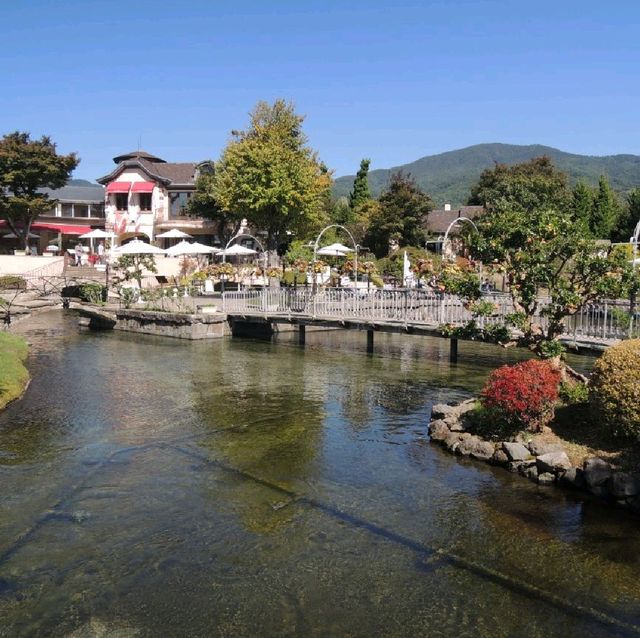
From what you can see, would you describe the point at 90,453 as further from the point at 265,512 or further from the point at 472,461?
the point at 472,461

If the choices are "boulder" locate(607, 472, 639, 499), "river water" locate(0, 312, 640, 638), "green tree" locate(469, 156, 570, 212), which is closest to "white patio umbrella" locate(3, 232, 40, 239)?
"green tree" locate(469, 156, 570, 212)

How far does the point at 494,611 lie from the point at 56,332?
93.1 ft

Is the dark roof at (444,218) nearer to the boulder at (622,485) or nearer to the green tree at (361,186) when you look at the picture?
the green tree at (361,186)

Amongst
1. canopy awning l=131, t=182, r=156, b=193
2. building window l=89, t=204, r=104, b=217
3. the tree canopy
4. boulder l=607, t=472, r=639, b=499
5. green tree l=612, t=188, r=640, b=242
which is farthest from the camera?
building window l=89, t=204, r=104, b=217

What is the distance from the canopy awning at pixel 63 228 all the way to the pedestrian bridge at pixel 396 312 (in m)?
33.9

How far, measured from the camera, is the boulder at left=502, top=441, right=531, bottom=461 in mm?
12408

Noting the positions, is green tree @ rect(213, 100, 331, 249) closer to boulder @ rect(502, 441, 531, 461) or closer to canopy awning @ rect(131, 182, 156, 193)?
canopy awning @ rect(131, 182, 156, 193)

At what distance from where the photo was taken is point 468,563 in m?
8.97

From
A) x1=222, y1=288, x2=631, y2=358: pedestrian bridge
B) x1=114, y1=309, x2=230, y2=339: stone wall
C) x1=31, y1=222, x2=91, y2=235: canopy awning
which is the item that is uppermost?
x1=31, y1=222, x2=91, y2=235: canopy awning

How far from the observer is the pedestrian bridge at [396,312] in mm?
16844

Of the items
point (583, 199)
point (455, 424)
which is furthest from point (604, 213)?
point (455, 424)

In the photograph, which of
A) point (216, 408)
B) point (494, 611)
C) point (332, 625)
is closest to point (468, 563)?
point (494, 611)

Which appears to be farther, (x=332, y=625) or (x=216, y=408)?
(x=216, y=408)

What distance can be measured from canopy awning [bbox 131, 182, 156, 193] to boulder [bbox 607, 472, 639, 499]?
51.1m
